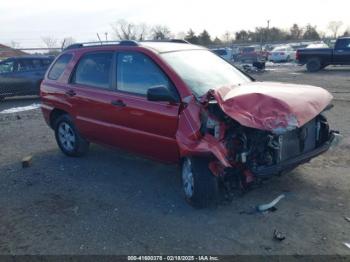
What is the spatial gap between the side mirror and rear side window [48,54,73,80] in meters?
2.59

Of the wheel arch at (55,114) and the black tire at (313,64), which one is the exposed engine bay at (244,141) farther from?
the black tire at (313,64)

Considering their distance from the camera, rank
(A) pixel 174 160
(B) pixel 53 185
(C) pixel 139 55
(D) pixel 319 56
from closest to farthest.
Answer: (A) pixel 174 160, (C) pixel 139 55, (B) pixel 53 185, (D) pixel 319 56

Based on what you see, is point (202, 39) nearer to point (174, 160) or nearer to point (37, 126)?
point (37, 126)

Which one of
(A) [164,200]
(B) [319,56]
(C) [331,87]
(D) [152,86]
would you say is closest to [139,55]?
(D) [152,86]

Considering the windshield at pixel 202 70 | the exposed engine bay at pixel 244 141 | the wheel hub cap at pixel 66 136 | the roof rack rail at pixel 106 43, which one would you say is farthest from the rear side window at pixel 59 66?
the exposed engine bay at pixel 244 141

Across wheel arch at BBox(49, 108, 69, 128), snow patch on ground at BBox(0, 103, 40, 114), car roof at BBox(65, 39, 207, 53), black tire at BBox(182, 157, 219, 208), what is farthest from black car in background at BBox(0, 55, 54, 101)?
black tire at BBox(182, 157, 219, 208)

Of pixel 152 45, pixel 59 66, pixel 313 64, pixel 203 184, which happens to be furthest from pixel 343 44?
pixel 203 184

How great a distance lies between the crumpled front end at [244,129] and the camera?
393cm

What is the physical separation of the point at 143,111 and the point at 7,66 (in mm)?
11749

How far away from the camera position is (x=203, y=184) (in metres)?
4.16

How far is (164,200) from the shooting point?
15.5ft

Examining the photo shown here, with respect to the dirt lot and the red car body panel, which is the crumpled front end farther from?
the dirt lot

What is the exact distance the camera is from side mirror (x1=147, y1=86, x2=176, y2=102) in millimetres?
4402

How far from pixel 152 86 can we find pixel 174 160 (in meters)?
0.93
